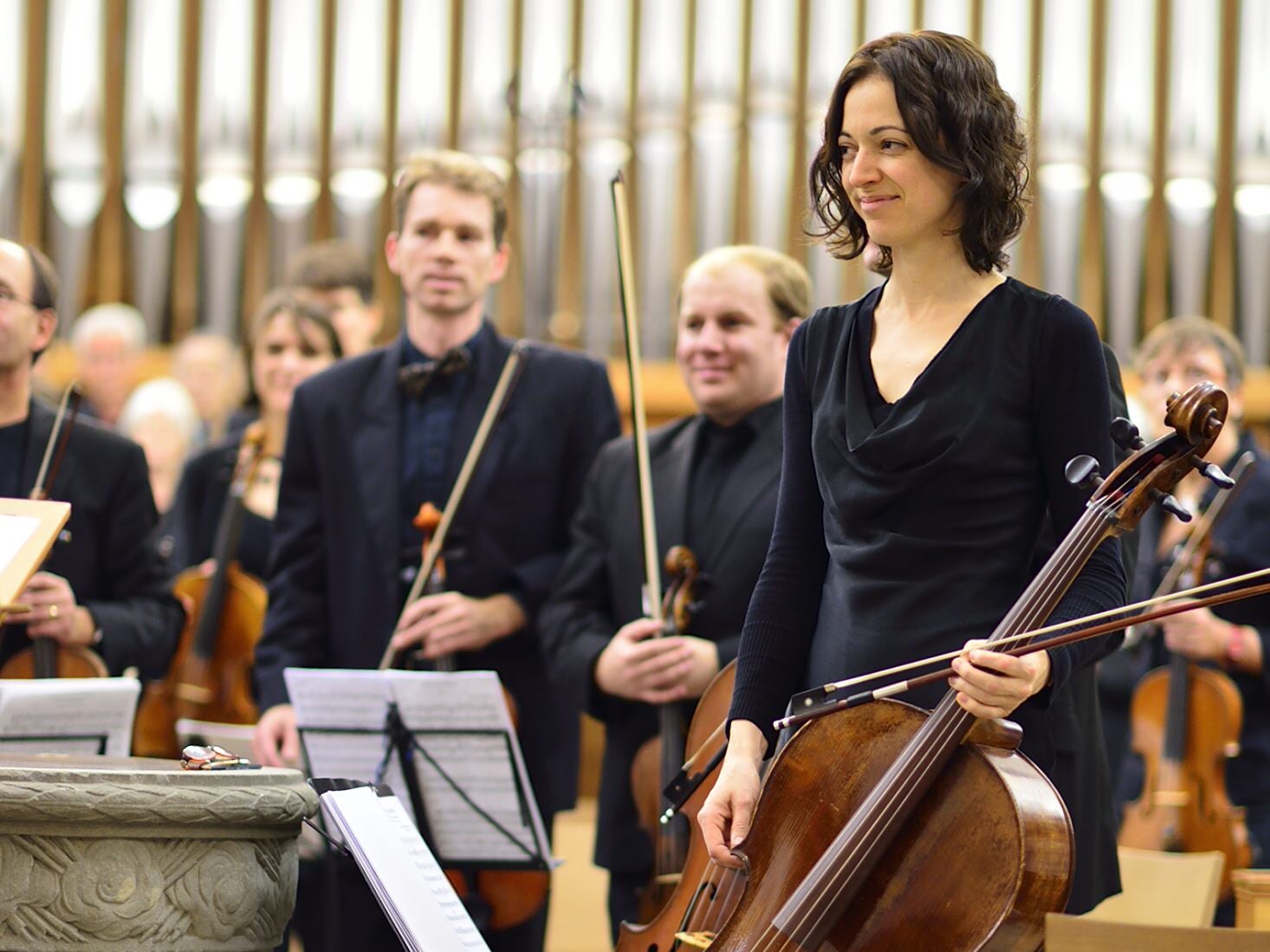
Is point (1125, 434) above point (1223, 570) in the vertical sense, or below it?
above

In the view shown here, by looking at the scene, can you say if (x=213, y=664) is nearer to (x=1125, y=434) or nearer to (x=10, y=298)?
(x=10, y=298)

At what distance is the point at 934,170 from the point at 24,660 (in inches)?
82.4

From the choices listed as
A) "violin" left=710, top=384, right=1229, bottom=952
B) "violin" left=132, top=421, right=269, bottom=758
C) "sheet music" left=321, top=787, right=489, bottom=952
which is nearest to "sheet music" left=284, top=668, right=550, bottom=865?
"sheet music" left=321, top=787, right=489, bottom=952

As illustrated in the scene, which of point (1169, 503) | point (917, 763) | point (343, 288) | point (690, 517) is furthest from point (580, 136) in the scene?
point (917, 763)

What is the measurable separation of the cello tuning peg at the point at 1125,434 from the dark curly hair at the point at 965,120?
1.10ft

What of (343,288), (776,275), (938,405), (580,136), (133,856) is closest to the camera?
(938,405)

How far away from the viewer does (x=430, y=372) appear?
3613 millimetres

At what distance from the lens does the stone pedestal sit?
2.30m

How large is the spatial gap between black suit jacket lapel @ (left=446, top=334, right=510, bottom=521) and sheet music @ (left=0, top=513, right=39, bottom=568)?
1.09 metres

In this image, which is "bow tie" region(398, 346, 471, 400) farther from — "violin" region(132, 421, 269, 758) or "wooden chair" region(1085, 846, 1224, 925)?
"wooden chair" region(1085, 846, 1224, 925)

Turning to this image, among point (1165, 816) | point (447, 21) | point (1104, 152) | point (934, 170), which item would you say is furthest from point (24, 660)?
point (1104, 152)

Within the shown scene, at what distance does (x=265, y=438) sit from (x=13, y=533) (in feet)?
7.00

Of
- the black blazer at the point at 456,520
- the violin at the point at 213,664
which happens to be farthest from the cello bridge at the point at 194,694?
the black blazer at the point at 456,520

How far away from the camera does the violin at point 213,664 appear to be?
420 centimetres
